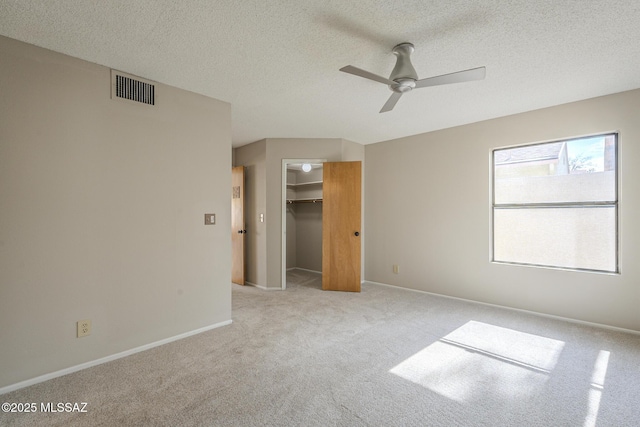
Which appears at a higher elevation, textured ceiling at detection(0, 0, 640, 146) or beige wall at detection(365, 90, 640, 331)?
textured ceiling at detection(0, 0, 640, 146)

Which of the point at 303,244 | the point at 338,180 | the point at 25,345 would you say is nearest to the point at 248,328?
the point at 25,345

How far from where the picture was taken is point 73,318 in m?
2.39

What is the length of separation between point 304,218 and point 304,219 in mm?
23

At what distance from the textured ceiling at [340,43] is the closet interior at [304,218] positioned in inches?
126

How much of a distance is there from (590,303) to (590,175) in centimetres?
145

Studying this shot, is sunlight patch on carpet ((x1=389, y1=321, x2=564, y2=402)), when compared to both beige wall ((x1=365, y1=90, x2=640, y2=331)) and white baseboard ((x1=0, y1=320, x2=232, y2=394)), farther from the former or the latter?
white baseboard ((x1=0, y1=320, x2=232, y2=394))

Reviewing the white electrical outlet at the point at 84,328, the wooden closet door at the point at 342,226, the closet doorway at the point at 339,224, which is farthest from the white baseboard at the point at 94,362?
the wooden closet door at the point at 342,226

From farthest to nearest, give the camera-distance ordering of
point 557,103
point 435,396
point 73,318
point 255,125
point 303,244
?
point 303,244 → point 255,125 → point 557,103 → point 73,318 → point 435,396

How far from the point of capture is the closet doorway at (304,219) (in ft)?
21.1

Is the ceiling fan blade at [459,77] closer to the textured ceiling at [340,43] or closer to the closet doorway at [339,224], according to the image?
the textured ceiling at [340,43]

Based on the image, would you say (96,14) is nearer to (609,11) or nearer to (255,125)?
(255,125)

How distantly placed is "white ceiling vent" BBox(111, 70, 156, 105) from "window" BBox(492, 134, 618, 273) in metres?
4.26

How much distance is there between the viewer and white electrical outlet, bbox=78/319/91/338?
2.41m

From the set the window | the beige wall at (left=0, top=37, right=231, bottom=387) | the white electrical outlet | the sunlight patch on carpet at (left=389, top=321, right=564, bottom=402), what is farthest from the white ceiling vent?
the window
